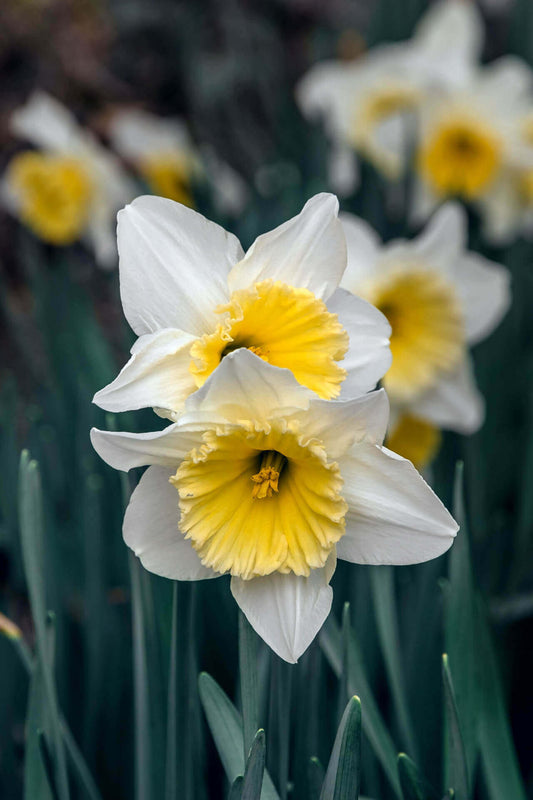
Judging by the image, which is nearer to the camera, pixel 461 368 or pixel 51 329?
pixel 461 368

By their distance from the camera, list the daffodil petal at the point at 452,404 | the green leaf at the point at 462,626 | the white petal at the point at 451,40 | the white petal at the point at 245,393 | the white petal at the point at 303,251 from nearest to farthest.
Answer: the white petal at the point at 245,393, the white petal at the point at 303,251, the green leaf at the point at 462,626, the daffodil petal at the point at 452,404, the white petal at the point at 451,40

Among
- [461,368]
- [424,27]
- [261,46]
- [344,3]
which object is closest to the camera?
[461,368]

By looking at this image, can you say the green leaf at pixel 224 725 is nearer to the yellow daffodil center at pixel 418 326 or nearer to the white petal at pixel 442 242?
the yellow daffodil center at pixel 418 326

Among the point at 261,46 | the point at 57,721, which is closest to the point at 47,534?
the point at 57,721

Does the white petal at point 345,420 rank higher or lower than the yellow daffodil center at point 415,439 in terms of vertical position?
lower

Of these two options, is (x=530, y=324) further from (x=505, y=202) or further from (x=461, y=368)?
(x=461, y=368)

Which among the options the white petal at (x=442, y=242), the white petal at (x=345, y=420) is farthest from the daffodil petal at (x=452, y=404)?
the white petal at (x=345, y=420)
